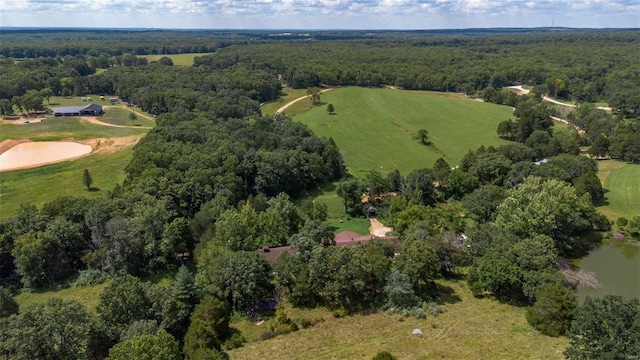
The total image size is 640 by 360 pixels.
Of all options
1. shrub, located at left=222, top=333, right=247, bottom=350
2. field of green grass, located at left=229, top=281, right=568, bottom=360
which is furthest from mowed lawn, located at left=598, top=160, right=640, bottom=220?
shrub, located at left=222, top=333, right=247, bottom=350

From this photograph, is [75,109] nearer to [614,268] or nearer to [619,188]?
[614,268]

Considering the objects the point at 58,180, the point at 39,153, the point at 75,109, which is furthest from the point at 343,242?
the point at 75,109

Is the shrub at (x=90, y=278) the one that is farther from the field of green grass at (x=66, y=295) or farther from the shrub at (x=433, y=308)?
the shrub at (x=433, y=308)

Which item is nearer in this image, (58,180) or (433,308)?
(433,308)

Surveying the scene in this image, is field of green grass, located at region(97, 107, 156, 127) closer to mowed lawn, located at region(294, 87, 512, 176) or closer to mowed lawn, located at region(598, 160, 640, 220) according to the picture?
mowed lawn, located at region(294, 87, 512, 176)

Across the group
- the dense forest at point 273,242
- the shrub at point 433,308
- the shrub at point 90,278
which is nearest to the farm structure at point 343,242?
the dense forest at point 273,242

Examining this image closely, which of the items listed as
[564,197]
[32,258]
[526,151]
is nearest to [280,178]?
[32,258]
